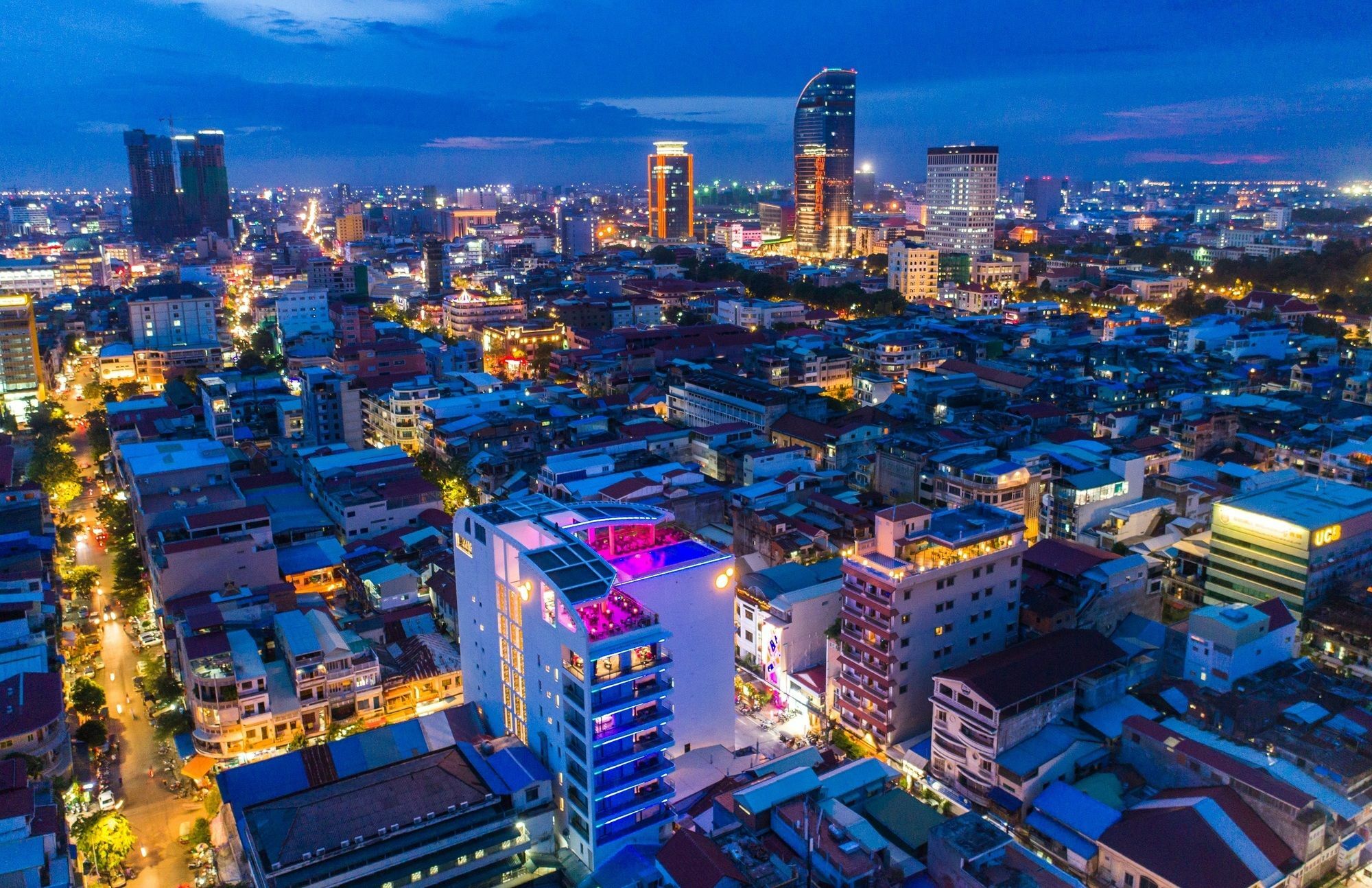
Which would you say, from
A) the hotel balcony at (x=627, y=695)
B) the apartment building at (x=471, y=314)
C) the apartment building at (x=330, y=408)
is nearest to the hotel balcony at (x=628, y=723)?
the hotel balcony at (x=627, y=695)

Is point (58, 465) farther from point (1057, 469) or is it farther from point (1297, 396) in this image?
point (1297, 396)

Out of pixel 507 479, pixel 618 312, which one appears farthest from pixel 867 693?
pixel 618 312

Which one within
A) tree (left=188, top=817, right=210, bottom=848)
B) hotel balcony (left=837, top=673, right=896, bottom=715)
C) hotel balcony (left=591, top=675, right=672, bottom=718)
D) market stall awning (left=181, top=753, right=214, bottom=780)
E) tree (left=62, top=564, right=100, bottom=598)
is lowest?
market stall awning (left=181, top=753, right=214, bottom=780)

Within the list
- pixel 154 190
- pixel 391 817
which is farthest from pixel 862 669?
pixel 154 190

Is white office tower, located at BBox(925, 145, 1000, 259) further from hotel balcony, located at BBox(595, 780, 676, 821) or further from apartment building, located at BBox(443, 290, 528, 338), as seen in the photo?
hotel balcony, located at BBox(595, 780, 676, 821)

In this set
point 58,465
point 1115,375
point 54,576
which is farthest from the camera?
point 1115,375

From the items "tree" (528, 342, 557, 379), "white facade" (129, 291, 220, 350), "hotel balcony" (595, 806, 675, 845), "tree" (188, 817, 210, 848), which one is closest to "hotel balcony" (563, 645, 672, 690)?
"hotel balcony" (595, 806, 675, 845)
